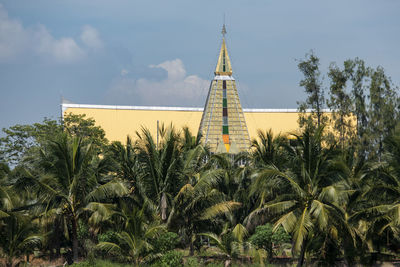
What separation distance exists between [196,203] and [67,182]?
15.8 ft

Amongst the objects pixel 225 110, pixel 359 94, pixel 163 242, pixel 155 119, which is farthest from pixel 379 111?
pixel 155 119

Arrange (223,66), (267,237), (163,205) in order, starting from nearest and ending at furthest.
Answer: (267,237)
(163,205)
(223,66)

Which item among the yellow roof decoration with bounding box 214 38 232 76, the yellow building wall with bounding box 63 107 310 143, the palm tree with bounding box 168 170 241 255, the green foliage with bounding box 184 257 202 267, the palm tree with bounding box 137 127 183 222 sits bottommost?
the green foliage with bounding box 184 257 202 267

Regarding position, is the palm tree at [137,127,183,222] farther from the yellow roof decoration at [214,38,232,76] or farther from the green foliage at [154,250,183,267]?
the yellow roof decoration at [214,38,232,76]

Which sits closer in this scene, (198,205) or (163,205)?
(163,205)

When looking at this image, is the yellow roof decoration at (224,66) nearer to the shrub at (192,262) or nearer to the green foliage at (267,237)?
the green foliage at (267,237)

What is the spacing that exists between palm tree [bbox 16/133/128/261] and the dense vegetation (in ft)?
0.13

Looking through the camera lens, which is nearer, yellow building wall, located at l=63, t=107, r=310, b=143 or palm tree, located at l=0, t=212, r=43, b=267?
palm tree, located at l=0, t=212, r=43, b=267

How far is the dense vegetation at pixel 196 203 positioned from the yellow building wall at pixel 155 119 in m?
36.9

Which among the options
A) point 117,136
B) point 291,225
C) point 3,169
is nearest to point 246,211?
point 291,225

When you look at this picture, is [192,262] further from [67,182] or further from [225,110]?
[225,110]

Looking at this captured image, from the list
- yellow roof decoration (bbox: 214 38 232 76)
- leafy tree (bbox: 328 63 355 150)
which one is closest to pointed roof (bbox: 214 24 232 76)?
yellow roof decoration (bbox: 214 38 232 76)

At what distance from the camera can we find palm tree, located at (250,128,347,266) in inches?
620

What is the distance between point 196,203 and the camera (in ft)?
63.6
